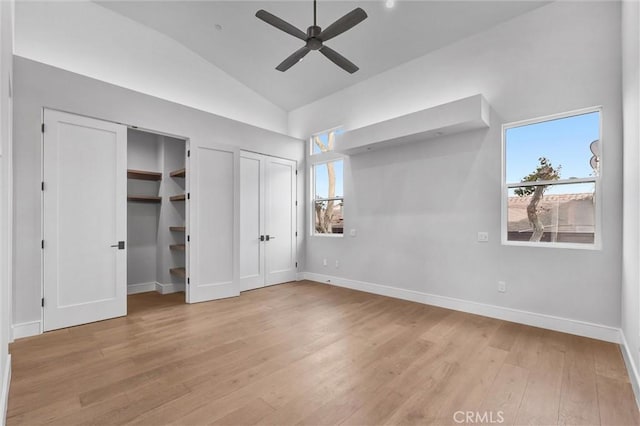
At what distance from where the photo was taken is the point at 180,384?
2287 mm

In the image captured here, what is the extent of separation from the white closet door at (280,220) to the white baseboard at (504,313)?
1.45 meters

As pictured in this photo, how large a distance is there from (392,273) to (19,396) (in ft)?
14.6

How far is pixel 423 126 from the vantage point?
408 cm

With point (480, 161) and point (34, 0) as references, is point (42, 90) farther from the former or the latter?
point (480, 161)

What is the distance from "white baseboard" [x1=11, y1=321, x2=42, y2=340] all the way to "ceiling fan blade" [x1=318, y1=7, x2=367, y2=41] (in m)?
4.52

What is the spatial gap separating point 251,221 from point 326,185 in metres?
1.75

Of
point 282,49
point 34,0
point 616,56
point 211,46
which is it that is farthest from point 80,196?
point 616,56

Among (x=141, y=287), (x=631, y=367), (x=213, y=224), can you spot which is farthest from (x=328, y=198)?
(x=631, y=367)

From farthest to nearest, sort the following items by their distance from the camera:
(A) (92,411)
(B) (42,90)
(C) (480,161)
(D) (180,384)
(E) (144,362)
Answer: (C) (480,161) → (B) (42,90) → (E) (144,362) → (D) (180,384) → (A) (92,411)

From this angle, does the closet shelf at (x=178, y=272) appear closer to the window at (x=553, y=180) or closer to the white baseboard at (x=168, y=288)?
the white baseboard at (x=168, y=288)

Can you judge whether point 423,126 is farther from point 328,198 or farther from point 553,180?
point 328,198

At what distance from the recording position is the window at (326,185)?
5.92m

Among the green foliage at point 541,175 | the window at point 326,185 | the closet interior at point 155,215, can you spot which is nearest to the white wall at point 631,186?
the green foliage at point 541,175

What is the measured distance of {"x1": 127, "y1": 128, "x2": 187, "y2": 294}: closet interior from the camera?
5.33m
